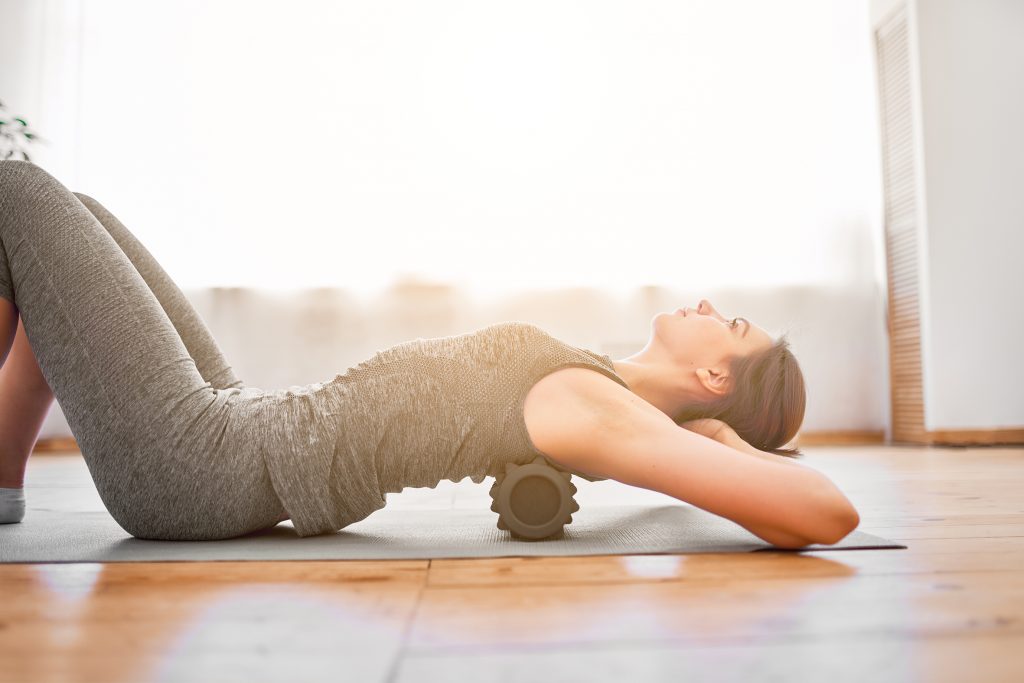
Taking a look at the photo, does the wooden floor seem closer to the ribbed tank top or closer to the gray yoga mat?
the gray yoga mat

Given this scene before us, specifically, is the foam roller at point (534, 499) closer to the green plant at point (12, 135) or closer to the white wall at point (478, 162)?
the white wall at point (478, 162)

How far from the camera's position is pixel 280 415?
1271 mm

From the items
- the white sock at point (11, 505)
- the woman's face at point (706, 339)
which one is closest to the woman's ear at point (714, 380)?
the woman's face at point (706, 339)

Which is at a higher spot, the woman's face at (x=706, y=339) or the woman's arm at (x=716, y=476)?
the woman's face at (x=706, y=339)

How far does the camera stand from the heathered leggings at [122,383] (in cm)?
121

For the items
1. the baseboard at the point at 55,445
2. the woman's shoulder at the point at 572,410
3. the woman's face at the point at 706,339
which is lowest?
the baseboard at the point at 55,445

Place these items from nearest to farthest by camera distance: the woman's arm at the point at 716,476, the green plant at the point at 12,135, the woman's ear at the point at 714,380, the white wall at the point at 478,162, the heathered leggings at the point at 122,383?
the woman's arm at the point at 716,476 → the heathered leggings at the point at 122,383 → the woman's ear at the point at 714,380 → the green plant at the point at 12,135 → the white wall at the point at 478,162

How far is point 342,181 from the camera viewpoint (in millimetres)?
4262

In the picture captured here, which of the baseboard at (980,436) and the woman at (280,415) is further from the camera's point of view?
the baseboard at (980,436)

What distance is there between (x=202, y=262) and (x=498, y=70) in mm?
1858

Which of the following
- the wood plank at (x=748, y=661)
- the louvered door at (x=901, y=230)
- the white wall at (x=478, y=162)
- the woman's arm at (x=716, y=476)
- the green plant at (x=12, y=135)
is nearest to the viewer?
the wood plank at (x=748, y=661)

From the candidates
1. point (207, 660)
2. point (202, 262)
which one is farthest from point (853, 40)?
point (207, 660)

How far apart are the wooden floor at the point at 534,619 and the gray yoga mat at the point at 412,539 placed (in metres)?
0.06

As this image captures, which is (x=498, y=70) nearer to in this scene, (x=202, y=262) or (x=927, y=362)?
(x=202, y=262)
